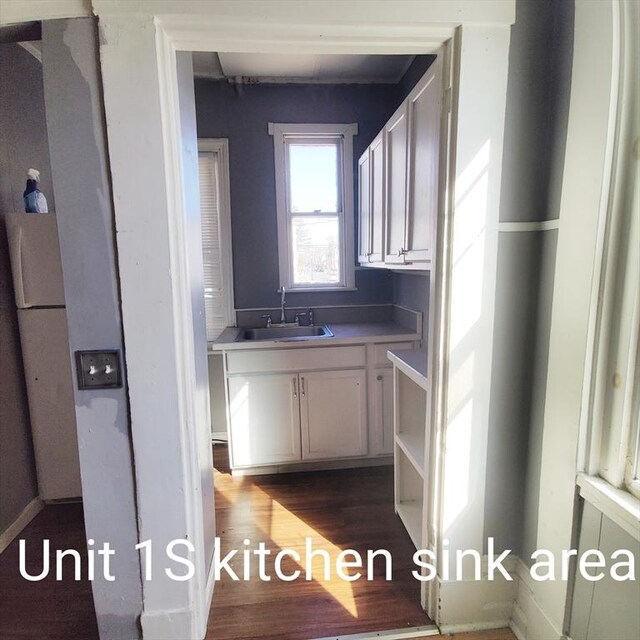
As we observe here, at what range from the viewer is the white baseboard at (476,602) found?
1.40 m

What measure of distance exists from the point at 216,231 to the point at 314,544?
2240 mm

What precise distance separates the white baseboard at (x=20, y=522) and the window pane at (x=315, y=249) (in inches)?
85.1

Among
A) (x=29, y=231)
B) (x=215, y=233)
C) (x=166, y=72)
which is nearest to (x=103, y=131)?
(x=166, y=72)

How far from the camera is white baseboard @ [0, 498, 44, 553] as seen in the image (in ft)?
6.17

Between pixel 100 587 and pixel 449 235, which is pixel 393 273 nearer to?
pixel 449 235

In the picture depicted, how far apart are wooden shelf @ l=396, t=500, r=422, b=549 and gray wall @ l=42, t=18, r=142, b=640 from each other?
118 centimetres

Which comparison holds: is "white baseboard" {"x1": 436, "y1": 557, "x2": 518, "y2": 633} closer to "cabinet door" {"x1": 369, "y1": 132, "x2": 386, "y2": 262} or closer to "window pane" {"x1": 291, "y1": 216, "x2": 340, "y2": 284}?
"cabinet door" {"x1": 369, "y1": 132, "x2": 386, "y2": 262}

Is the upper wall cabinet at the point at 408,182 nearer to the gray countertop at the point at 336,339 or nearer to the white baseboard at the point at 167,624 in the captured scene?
the gray countertop at the point at 336,339

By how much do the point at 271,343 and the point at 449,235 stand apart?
1389 millimetres

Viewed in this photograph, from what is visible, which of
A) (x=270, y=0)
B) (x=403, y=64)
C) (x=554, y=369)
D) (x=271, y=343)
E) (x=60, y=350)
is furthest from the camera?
(x=403, y=64)

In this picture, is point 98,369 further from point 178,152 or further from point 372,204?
point 372,204

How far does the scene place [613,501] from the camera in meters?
1.01

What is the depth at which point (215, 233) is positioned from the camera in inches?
114

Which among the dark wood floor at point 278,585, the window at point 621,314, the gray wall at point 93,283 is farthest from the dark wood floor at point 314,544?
the window at point 621,314
